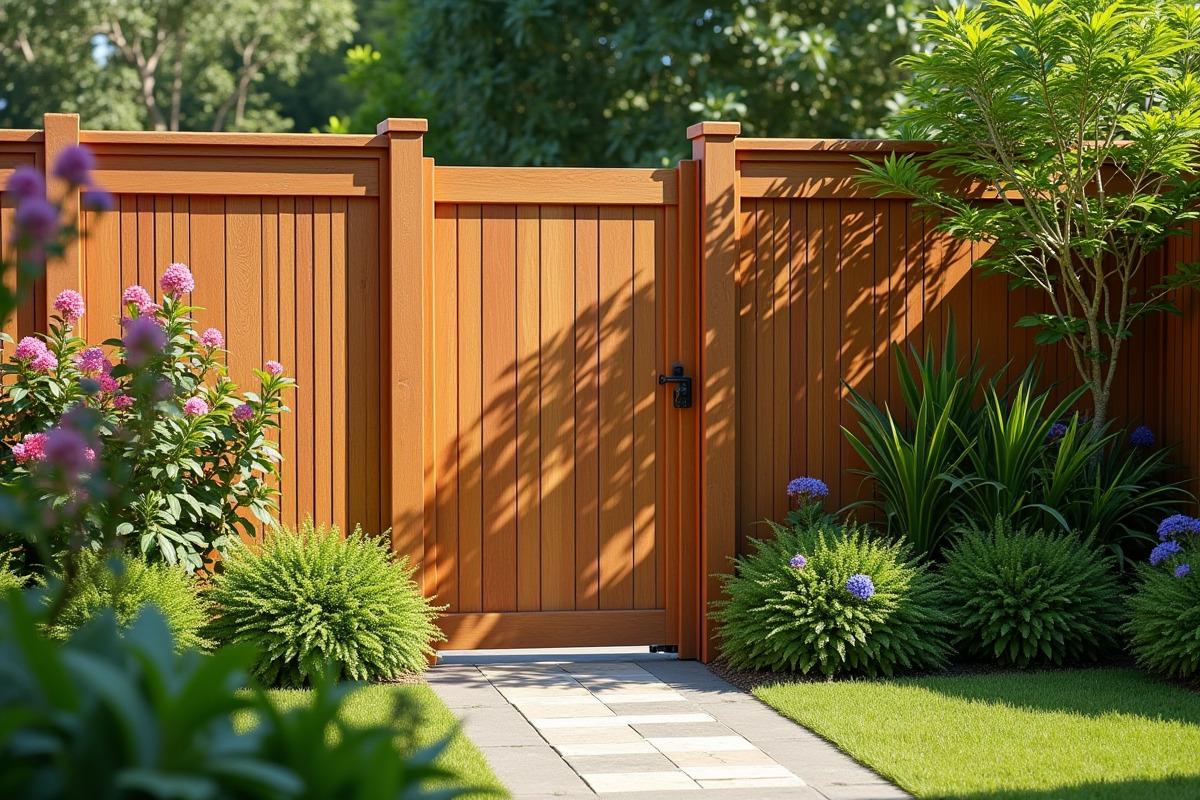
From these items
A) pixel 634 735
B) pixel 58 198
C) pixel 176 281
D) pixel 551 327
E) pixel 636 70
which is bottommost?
pixel 634 735

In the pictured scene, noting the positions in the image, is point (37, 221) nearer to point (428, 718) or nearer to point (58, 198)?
point (428, 718)

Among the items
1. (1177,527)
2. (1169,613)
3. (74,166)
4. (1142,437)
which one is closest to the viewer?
(74,166)

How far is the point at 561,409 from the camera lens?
520 cm

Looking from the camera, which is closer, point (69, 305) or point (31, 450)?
point (31, 450)

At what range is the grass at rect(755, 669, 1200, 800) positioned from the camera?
3365 millimetres

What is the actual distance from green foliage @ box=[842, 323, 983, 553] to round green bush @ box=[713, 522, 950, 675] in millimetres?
277

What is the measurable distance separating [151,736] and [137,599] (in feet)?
9.87

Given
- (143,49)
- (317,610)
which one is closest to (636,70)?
(317,610)

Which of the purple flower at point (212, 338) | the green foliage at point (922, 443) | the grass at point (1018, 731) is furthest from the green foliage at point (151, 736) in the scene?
the green foliage at point (922, 443)

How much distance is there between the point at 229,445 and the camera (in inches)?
190

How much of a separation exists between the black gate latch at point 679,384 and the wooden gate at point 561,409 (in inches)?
1.3

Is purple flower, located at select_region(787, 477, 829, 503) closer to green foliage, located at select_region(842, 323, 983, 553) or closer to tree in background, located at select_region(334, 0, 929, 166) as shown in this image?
green foliage, located at select_region(842, 323, 983, 553)

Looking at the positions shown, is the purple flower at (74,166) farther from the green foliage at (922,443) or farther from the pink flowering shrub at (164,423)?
the green foliage at (922,443)

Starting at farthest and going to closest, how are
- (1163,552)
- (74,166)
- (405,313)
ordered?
1. (405,313)
2. (1163,552)
3. (74,166)
